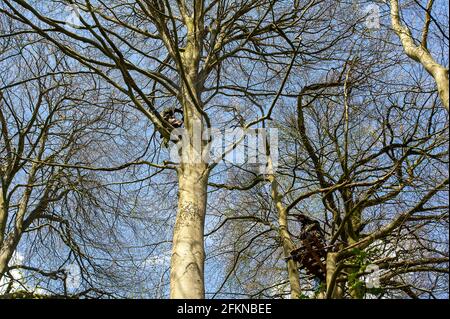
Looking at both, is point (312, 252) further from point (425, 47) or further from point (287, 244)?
point (425, 47)


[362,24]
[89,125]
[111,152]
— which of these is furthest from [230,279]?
[362,24]

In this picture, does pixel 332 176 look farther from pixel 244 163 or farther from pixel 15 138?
pixel 15 138

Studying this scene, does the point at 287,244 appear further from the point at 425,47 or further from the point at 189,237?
the point at 425,47

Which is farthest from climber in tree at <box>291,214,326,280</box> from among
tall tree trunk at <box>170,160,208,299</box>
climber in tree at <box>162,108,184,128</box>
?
climber in tree at <box>162,108,184,128</box>

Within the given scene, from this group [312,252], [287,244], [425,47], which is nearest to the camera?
[425,47]

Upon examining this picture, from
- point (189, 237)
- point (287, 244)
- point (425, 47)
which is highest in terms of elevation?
point (425, 47)

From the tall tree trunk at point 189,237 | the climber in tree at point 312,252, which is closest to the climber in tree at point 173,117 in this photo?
the tall tree trunk at point 189,237

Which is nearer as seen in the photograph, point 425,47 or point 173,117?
point 425,47

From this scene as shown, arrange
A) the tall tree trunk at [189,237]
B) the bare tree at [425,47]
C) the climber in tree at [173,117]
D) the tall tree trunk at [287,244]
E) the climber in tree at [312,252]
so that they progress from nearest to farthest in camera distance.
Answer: the bare tree at [425,47]
the tall tree trunk at [189,237]
the climber in tree at [312,252]
the climber in tree at [173,117]
the tall tree trunk at [287,244]

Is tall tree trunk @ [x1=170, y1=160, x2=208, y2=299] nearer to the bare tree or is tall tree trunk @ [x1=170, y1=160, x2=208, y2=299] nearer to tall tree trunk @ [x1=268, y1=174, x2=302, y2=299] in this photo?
tall tree trunk @ [x1=268, y1=174, x2=302, y2=299]

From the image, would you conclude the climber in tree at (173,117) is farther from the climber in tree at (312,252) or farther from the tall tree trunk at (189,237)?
the climber in tree at (312,252)

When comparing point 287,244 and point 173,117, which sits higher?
point 173,117

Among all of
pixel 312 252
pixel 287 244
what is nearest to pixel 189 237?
pixel 312 252

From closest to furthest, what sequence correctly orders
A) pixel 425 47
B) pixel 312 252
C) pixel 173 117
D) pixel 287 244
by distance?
pixel 425 47, pixel 312 252, pixel 173 117, pixel 287 244
